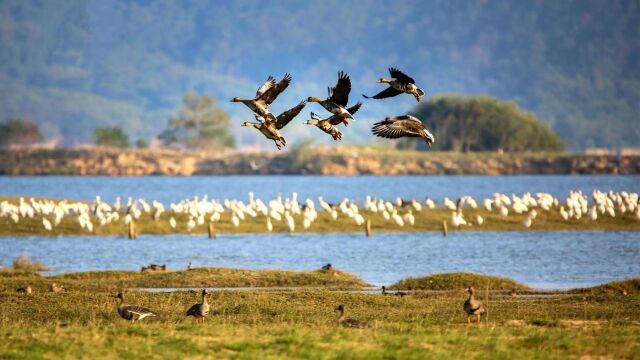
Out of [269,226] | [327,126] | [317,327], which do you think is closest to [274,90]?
[327,126]

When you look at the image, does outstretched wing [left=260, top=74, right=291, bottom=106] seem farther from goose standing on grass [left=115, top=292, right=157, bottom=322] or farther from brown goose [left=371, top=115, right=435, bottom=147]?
goose standing on grass [left=115, top=292, right=157, bottom=322]

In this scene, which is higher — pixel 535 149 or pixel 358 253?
pixel 535 149

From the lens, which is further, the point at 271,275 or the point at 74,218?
the point at 74,218

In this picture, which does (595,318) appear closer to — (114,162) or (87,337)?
(87,337)

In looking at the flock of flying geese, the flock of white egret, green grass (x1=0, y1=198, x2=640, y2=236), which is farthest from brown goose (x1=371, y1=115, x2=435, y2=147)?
green grass (x1=0, y1=198, x2=640, y2=236)

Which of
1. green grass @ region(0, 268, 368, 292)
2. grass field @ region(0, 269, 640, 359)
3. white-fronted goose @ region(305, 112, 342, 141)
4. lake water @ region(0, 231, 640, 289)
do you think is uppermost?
white-fronted goose @ region(305, 112, 342, 141)

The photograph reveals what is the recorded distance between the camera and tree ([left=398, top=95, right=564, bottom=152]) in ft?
564

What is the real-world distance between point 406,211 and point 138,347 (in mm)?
42068

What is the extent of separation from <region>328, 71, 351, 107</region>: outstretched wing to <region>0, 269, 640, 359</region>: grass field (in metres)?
3.76

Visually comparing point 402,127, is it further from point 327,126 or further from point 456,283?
point 456,283

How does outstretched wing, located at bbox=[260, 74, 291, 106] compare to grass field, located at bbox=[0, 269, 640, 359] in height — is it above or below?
above

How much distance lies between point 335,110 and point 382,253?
89.1ft

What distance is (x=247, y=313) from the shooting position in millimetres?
24547

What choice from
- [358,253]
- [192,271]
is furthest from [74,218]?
[192,271]
